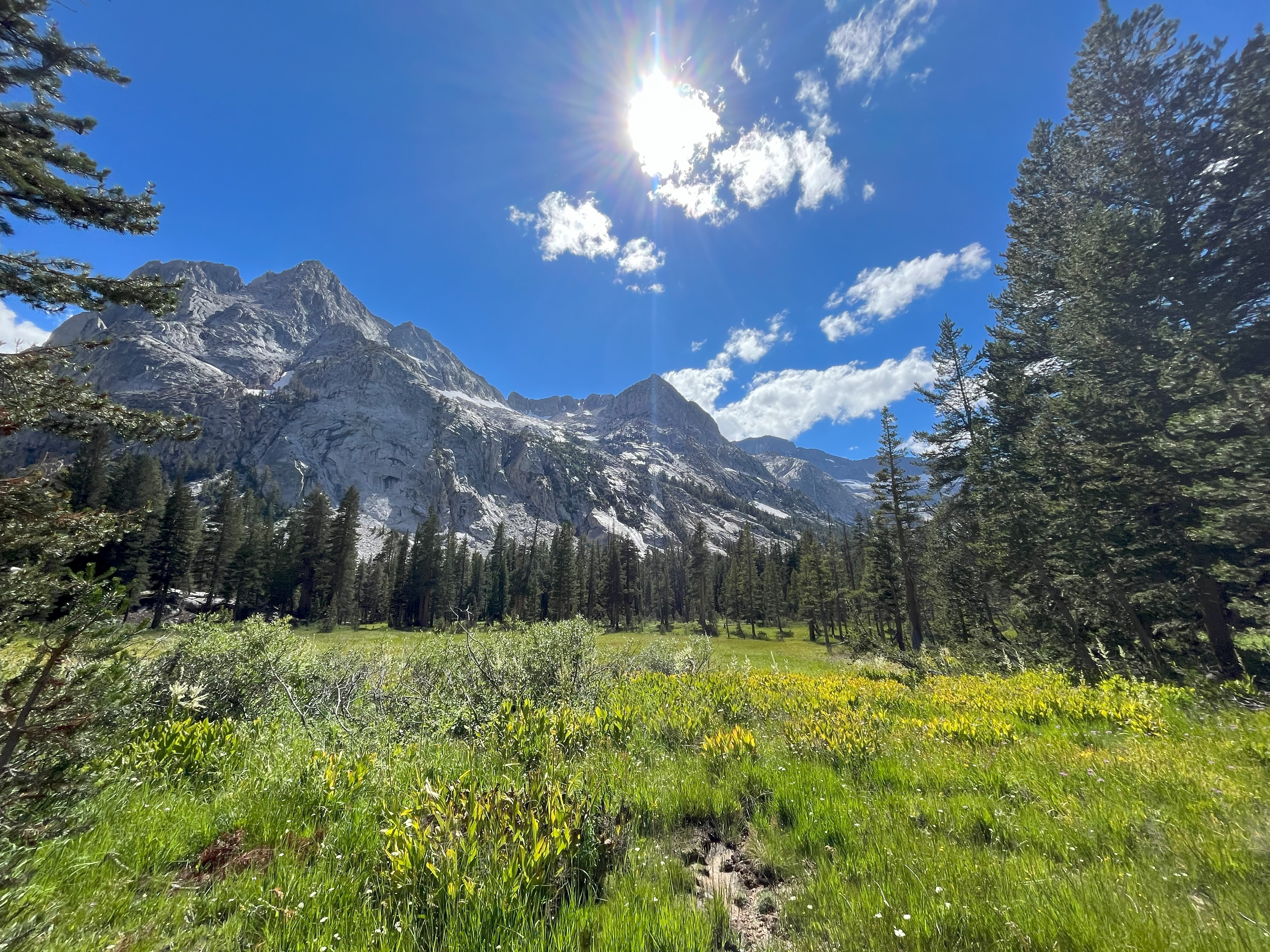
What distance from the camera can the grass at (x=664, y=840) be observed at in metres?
2.67

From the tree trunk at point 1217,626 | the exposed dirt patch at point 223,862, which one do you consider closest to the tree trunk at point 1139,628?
the tree trunk at point 1217,626

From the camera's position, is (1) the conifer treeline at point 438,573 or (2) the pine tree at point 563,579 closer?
(1) the conifer treeline at point 438,573

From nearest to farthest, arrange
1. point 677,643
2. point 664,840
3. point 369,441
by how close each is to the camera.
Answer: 1. point 664,840
2. point 677,643
3. point 369,441

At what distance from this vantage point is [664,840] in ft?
14.4

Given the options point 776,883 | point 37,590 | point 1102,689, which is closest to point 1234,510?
point 1102,689

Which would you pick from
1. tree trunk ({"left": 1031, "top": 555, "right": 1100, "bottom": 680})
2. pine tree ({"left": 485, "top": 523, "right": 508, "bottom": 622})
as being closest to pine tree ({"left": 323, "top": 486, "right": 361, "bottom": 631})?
pine tree ({"left": 485, "top": 523, "right": 508, "bottom": 622})

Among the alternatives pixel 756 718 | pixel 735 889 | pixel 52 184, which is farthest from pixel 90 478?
pixel 735 889

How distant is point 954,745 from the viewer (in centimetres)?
643

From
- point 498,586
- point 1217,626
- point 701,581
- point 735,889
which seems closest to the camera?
point 735,889

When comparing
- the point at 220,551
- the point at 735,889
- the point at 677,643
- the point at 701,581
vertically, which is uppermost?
the point at 220,551

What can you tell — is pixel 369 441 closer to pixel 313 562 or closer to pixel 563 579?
pixel 313 562

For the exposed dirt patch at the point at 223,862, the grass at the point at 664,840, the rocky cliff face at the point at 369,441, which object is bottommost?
the exposed dirt patch at the point at 223,862

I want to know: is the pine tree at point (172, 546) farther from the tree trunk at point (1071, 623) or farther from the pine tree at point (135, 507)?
the tree trunk at point (1071, 623)

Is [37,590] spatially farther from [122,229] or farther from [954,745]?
[954,745]
